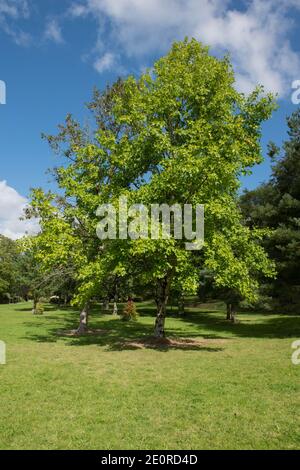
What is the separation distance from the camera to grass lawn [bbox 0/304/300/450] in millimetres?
8109

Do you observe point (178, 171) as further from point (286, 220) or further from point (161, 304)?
point (286, 220)

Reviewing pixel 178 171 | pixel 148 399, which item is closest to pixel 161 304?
pixel 178 171

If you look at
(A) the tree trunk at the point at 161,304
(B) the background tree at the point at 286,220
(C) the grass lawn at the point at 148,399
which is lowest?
(C) the grass lawn at the point at 148,399

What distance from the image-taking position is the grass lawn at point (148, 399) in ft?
26.6

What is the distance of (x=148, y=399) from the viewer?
429 inches

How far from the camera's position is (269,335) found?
92.2 ft

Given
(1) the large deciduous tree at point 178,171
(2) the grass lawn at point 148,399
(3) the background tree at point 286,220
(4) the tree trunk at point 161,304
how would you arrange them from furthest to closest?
(3) the background tree at point 286,220
(4) the tree trunk at point 161,304
(1) the large deciduous tree at point 178,171
(2) the grass lawn at point 148,399

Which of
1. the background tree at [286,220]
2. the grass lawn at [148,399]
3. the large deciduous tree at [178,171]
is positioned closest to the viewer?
the grass lawn at [148,399]

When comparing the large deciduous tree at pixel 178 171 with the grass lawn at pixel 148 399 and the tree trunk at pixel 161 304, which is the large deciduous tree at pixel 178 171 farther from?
the grass lawn at pixel 148 399

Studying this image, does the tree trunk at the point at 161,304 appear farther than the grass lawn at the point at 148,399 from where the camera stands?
Yes

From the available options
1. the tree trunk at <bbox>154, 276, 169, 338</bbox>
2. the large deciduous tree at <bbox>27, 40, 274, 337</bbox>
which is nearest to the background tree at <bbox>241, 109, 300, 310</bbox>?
the large deciduous tree at <bbox>27, 40, 274, 337</bbox>

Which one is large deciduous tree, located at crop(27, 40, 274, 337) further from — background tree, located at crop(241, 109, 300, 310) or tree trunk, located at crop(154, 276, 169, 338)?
background tree, located at crop(241, 109, 300, 310)

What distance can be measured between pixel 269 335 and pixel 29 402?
68.7ft

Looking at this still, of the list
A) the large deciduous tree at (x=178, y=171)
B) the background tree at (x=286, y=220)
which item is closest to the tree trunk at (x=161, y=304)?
the large deciduous tree at (x=178, y=171)
